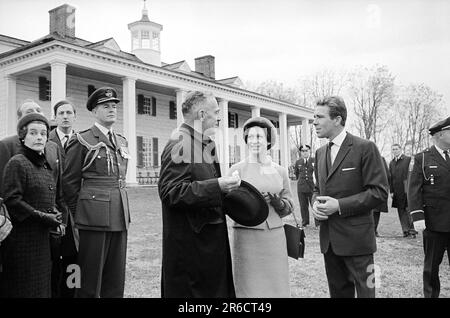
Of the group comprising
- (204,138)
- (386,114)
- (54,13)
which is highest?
(54,13)

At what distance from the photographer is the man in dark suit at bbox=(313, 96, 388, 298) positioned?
2.92 metres

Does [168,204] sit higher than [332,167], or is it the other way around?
[332,167]

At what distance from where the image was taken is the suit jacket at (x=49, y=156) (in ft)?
10.9

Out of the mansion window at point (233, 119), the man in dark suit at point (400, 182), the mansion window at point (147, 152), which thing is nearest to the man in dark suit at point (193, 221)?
the man in dark suit at point (400, 182)

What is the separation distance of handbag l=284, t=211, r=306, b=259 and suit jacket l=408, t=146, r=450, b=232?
154cm

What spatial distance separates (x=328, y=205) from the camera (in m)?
2.95

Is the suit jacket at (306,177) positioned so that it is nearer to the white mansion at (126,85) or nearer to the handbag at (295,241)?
the white mansion at (126,85)

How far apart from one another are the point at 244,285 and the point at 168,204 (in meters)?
1.10

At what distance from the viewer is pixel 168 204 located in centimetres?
285

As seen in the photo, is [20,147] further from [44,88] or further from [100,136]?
[44,88]

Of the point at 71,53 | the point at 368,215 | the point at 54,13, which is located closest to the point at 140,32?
the point at 54,13

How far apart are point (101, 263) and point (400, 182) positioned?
7699mm

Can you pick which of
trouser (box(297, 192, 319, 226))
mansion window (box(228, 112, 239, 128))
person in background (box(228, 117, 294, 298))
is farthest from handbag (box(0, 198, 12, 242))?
mansion window (box(228, 112, 239, 128))
